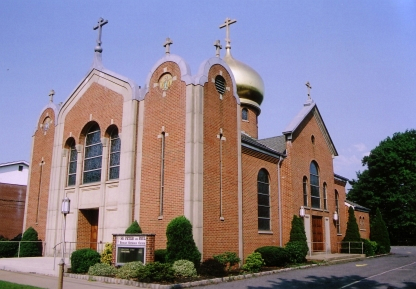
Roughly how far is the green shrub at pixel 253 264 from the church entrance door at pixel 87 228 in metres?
8.83

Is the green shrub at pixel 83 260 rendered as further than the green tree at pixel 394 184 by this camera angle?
No

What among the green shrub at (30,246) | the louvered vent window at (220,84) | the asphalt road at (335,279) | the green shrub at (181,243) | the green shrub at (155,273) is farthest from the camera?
the green shrub at (30,246)

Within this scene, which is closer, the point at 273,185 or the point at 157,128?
the point at 157,128

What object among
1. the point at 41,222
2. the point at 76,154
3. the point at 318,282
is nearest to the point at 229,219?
the point at 318,282

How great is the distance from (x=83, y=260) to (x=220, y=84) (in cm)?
1035

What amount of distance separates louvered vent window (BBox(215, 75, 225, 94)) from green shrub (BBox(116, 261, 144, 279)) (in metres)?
9.41

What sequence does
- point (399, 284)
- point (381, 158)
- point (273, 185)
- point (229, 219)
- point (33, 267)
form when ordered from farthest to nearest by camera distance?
point (381, 158) → point (273, 185) → point (229, 219) → point (33, 267) → point (399, 284)

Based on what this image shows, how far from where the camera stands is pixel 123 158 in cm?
2056

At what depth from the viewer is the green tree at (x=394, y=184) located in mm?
52469

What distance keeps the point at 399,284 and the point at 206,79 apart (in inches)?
454

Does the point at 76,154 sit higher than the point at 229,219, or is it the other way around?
the point at 76,154

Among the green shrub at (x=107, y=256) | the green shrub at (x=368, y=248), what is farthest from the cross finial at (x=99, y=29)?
the green shrub at (x=368, y=248)

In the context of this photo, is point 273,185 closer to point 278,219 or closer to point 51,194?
point 278,219

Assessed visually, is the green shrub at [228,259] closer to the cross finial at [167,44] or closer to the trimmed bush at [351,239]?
the cross finial at [167,44]
